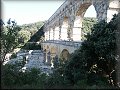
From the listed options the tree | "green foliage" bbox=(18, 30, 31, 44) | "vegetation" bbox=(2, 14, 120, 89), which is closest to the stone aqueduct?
"green foliage" bbox=(18, 30, 31, 44)

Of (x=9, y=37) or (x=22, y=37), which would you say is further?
(x=22, y=37)

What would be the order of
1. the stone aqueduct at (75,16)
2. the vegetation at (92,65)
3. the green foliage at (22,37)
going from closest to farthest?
the vegetation at (92,65) < the green foliage at (22,37) < the stone aqueduct at (75,16)

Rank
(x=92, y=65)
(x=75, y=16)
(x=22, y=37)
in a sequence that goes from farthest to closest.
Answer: (x=75, y=16)
(x=22, y=37)
(x=92, y=65)

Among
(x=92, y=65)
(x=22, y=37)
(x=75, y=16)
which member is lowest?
(x=92, y=65)

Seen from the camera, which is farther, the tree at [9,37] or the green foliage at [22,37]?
the green foliage at [22,37]

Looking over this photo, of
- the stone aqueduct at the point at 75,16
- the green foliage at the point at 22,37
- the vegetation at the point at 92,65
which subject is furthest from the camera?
the stone aqueduct at the point at 75,16

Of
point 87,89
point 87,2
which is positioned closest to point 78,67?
point 87,89

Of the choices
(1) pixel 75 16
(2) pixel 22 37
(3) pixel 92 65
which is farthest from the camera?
(1) pixel 75 16

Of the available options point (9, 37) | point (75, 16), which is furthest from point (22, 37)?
point (75, 16)

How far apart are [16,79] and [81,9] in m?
12.2

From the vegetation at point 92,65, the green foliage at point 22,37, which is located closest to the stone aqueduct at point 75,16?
the green foliage at point 22,37

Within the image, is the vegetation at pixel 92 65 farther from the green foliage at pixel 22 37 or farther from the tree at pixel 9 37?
the green foliage at pixel 22 37

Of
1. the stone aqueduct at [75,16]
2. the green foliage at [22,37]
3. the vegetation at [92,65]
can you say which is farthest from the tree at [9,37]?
the stone aqueduct at [75,16]

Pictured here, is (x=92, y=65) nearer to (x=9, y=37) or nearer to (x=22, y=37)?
(x=9, y=37)
